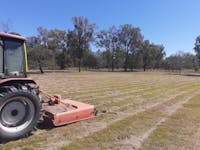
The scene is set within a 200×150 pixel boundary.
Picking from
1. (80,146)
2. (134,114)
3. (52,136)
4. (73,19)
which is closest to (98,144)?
(80,146)

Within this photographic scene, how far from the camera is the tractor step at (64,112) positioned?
520cm

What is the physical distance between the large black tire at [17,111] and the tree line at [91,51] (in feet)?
107

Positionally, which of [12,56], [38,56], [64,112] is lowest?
[64,112]

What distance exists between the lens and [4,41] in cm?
464

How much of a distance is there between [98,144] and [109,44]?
180 feet

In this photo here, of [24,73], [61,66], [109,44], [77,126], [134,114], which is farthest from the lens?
[109,44]

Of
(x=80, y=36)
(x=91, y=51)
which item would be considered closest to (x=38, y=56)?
(x=80, y=36)

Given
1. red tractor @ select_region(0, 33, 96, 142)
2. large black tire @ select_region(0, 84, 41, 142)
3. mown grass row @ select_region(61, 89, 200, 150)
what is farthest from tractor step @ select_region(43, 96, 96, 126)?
mown grass row @ select_region(61, 89, 200, 150)

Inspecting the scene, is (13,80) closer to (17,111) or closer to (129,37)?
(17,111)

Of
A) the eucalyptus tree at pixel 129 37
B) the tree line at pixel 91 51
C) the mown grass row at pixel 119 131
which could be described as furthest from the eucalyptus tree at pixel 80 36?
the mown grass row at pixel 119 131

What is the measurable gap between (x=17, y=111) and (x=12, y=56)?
3.86ft

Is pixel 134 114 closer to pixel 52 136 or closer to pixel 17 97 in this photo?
pixel 52 136

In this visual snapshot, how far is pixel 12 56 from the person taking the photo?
4770 millimetres

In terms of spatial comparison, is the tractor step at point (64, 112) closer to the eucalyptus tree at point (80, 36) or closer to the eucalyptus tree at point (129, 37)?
the eucalyptus tree at point (80, 36)
